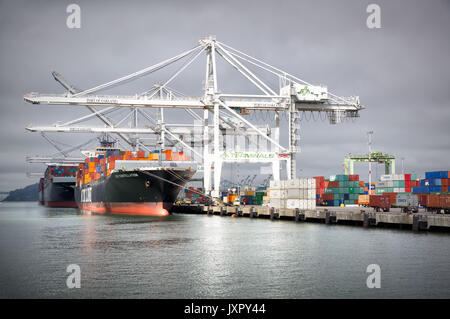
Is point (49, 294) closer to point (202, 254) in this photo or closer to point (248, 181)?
point (202, 254)

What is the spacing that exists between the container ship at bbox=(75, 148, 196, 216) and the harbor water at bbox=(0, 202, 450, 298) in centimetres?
2023

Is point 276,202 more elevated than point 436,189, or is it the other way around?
point 436,189

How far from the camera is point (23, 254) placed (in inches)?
965

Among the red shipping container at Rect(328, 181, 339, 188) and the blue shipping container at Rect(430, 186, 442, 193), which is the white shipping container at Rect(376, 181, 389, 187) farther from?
the blue shipping container at Rect(430, 186, 442, 193)

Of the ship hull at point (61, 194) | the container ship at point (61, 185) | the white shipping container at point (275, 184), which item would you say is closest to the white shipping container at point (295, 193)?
the white shipping container at point (275, 184)

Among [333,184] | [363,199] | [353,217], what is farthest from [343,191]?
[353,217]

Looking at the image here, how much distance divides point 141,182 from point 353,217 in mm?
26313

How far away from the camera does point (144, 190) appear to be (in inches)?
2132

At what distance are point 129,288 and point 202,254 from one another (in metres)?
8.18

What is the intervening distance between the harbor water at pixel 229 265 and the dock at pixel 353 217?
102cm

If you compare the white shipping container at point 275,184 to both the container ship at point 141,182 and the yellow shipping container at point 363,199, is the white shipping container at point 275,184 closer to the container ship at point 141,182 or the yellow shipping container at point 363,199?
the container ship at point 141,182

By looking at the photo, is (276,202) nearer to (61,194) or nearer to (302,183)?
(302,183)

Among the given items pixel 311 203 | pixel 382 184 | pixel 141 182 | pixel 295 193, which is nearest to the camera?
pixel 311 203
